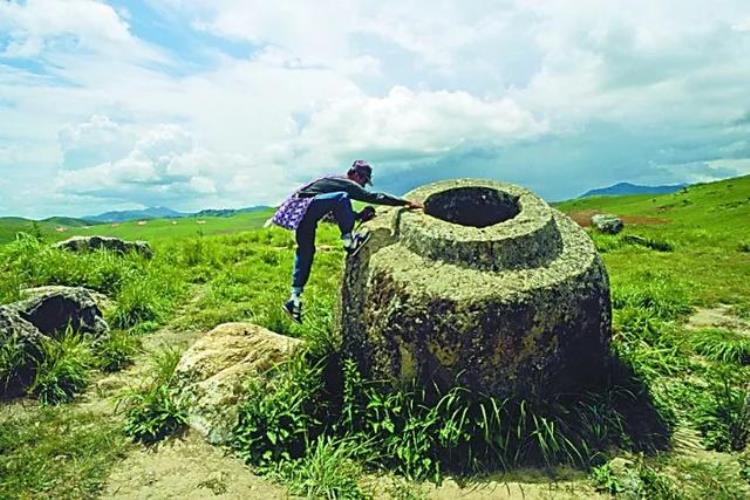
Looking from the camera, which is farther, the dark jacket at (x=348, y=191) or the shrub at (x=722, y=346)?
the shrub at (x=722, y=346)

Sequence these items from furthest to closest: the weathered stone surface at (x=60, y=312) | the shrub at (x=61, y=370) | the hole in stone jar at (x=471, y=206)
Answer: the weathered stone surface at (x=60, y=312), the hole in stone jar at (x=471, y=206), the shrub at (x=61, y=370)

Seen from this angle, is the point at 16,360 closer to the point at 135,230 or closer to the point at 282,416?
the point at 282,416

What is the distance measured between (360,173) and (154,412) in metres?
3.76

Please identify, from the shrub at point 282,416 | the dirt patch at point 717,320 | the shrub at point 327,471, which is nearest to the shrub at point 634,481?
the shrub at point 327,471

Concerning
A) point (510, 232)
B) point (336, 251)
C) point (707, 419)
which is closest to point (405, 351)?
point (510, 232)

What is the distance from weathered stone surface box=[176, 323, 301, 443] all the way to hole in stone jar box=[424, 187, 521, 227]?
2.58 metres

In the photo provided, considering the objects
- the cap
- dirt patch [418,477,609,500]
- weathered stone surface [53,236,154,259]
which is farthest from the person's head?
weathered stone surface [53,236,154,259]

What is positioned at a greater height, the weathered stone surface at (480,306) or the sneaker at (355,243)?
the sneaker at (355,243)

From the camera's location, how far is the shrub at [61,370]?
764 cm

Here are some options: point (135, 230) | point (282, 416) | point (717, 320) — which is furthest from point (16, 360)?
point (135, 230)

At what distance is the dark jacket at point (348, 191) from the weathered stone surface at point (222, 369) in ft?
6.39

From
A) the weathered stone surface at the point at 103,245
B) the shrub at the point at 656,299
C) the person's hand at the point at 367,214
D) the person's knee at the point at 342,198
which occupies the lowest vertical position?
the shrub at the point at 656,299

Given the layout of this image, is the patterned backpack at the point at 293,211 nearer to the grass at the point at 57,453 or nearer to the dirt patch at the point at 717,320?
the grass at the point at 57,453

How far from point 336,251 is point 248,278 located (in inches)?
165
